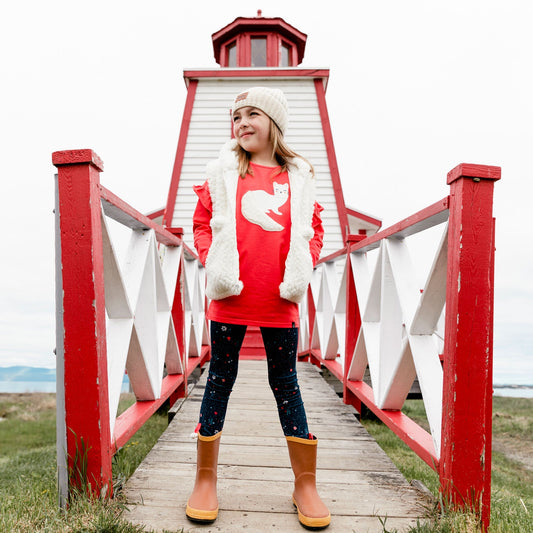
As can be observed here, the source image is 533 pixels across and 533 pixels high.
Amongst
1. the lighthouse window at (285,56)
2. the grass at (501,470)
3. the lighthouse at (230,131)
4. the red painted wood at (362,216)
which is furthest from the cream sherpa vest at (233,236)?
the lighthouse window at (285,56)

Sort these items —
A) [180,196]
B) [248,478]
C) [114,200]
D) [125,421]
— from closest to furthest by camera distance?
[114,200], [248,478], [125,421], [180,196]

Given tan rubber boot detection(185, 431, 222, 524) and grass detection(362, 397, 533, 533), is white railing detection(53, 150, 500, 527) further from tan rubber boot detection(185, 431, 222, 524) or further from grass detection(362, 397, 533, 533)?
tan rubber boot detection(185, 431, 222, 524)

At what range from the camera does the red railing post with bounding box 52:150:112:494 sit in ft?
5.26

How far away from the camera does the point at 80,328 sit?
1.62m

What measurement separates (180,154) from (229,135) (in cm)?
104

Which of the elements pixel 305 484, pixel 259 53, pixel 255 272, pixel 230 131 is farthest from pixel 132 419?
pixel 259 53

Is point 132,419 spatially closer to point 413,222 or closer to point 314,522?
point 314,522

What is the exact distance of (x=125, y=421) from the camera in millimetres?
2264

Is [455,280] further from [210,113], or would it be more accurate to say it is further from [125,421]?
[210,113]

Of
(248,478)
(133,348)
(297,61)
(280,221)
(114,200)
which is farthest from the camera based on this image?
(297,61)

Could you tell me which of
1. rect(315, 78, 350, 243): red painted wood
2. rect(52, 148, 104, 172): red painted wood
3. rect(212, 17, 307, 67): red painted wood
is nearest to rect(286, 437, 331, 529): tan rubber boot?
rect(52, 148, 104, 172): red painted wood

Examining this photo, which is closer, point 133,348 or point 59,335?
point 59,335

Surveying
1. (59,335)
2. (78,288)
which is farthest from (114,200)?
(59,335)

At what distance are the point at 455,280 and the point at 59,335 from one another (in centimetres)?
145
